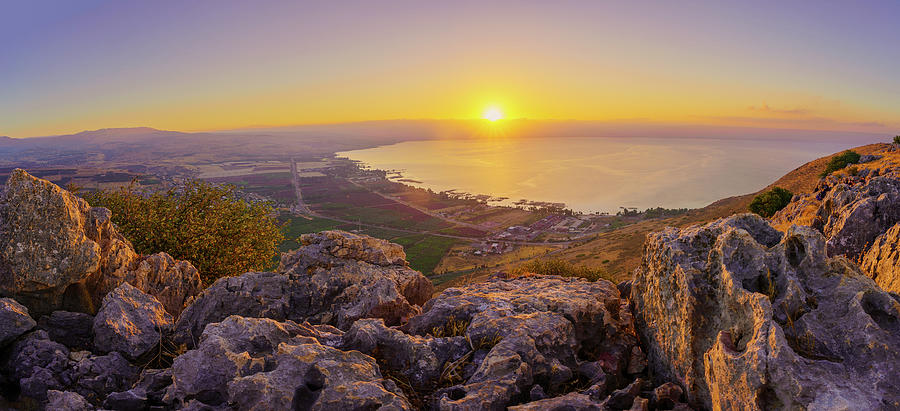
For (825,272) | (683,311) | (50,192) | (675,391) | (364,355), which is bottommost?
(675,391)

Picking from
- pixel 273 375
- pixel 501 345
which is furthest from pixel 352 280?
pixel 501 345

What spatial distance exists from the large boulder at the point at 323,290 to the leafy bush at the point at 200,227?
313 inches

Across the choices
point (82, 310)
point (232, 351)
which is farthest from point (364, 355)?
point (82, 310)

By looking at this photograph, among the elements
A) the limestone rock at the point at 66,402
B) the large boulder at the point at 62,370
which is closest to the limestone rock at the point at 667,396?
the limestone rock at the point at 66,402

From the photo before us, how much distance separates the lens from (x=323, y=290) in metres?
13.3

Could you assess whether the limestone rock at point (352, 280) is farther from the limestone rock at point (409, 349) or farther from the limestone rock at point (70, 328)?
the limestone rock at point (70, 328)

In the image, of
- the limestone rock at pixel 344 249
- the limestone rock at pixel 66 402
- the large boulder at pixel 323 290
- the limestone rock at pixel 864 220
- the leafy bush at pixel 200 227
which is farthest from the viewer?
the leafy bush at pixel 200 227

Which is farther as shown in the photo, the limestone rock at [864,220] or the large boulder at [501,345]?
the limestone rock at [864,220]

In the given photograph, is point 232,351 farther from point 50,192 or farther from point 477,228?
point 477,228

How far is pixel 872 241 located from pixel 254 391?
61.1ft

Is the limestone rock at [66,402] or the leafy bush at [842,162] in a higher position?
the leafy bush at [842,162]

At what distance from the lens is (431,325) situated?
10.4 m

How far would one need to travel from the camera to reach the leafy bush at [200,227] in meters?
19.3

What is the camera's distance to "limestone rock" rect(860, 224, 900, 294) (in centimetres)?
1017
